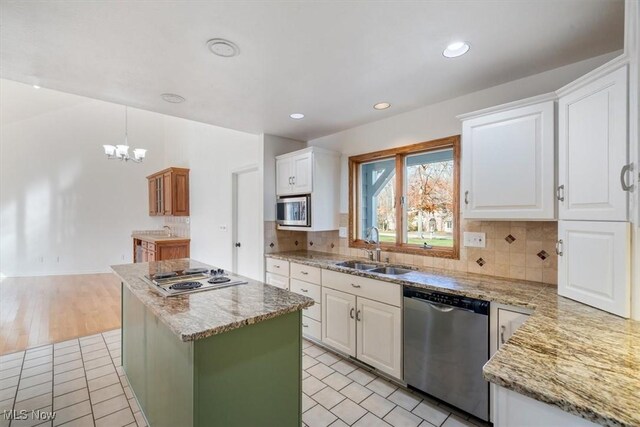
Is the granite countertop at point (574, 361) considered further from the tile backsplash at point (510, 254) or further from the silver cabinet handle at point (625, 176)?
the silver cabinet handle at point (625, 176)

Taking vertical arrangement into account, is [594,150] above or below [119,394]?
above

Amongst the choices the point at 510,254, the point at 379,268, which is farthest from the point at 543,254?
the point at 379,268

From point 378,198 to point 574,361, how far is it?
235cm

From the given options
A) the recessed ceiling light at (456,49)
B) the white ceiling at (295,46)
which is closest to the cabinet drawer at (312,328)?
the white ceiling at (295,46)

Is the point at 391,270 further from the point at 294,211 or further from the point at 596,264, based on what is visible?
the point at 596,264

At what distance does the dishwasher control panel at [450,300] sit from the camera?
180 cm

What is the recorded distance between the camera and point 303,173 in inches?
131

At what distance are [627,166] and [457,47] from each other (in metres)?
1.05

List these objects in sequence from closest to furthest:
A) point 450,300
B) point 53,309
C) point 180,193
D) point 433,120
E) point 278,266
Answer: point 450,300
point 433,120
point 278,266
point 53,309
point 180,193

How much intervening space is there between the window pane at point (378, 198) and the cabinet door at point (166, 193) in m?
4.32

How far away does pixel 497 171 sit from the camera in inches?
79.4

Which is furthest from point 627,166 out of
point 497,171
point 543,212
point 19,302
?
point 19,302

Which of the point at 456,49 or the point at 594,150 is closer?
the point at 594,150

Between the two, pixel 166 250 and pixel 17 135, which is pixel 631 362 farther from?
pixel 17 135
